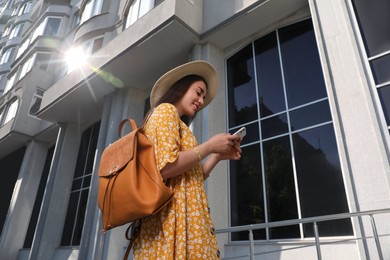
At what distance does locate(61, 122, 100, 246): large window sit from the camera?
905cm

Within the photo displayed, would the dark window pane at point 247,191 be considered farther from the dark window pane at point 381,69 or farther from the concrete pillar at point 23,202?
the concrete pillar at point 23,202

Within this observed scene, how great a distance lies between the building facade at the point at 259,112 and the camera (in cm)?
365

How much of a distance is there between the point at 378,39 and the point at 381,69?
471 millimetres

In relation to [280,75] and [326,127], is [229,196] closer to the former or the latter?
[326,127]

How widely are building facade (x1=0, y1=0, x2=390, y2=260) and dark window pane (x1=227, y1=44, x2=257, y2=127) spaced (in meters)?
0.03

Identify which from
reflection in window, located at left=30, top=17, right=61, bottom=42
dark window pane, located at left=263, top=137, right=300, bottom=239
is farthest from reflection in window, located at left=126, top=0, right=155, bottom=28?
reflection in window, located at left=30, top=17, right=61, bottom=42

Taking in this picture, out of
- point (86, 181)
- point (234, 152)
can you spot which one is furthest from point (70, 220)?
point (234, 152)

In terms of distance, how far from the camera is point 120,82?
26.2 feet

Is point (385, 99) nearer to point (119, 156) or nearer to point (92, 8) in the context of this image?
point (119, 156)

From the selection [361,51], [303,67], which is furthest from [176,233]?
[303,67]

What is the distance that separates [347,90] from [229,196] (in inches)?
107

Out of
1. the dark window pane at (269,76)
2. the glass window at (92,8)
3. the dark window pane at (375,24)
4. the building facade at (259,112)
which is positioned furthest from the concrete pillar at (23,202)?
the dark window pane at (375,24)

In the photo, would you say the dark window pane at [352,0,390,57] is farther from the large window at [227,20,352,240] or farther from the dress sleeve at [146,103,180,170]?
the dress sleeve at [146,103,180,170]

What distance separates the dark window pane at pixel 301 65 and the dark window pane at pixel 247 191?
1220 mm
